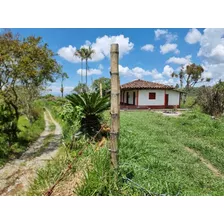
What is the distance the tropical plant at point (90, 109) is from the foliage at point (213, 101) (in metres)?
11.5

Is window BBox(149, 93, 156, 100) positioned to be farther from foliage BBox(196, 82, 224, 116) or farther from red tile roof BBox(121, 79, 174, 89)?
foliage BBox(196, 82, 224, 116)

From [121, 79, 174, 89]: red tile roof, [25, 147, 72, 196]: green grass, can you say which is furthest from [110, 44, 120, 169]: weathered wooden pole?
[121, 79, 174, 89]: red tile roof

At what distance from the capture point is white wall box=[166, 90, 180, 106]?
26.7m

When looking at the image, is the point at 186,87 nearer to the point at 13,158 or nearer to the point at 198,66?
the point at 198,66

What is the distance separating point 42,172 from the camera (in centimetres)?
449

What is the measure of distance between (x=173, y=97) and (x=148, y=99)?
127 inches

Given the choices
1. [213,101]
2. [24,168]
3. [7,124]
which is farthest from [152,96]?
[24,168]

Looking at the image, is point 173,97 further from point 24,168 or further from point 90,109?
point 90,109

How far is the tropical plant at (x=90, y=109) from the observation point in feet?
22.0

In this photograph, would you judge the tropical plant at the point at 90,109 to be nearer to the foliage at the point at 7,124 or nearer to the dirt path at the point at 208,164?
the dirt path at the point at 208,164

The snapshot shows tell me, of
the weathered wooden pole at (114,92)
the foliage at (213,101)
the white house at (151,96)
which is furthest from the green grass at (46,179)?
the white house at (151,96)

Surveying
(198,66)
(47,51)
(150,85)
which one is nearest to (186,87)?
(198,66)

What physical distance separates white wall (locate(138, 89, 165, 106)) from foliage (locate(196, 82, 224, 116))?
8.60 meters

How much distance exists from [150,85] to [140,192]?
23839 millimetres
